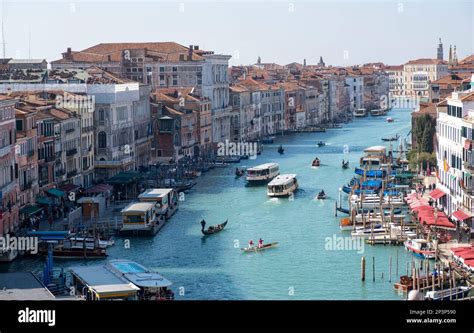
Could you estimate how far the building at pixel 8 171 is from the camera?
20.8ft

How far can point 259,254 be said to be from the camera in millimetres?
6000

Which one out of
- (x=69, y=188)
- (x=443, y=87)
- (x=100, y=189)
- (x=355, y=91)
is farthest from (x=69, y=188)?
(x=355, y=91)

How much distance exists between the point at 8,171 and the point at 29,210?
0.31m

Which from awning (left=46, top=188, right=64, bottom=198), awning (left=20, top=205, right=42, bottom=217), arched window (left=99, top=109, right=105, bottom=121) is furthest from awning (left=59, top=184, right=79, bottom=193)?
arched window (left=99, top=109, right=105, bottom=121)

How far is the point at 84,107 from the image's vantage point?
9539mm

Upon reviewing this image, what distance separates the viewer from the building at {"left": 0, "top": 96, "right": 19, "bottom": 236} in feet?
20.8

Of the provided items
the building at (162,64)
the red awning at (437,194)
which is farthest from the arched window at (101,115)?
the red awning at (437,194)

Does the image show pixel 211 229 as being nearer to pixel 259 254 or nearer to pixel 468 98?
pixel 259 254

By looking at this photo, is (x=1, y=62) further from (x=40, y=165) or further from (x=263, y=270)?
(x=263, y=270)

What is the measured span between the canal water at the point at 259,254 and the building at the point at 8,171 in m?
0.67

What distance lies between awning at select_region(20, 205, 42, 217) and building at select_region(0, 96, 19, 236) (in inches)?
3.3

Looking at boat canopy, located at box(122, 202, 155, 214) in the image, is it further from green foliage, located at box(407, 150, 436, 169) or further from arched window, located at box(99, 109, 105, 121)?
green foliage, located at box(407, 150, 436, 169)

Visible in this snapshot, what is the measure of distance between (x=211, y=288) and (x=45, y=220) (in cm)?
252

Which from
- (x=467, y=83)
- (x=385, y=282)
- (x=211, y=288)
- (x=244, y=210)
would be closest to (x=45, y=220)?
(x=244, y=210)
